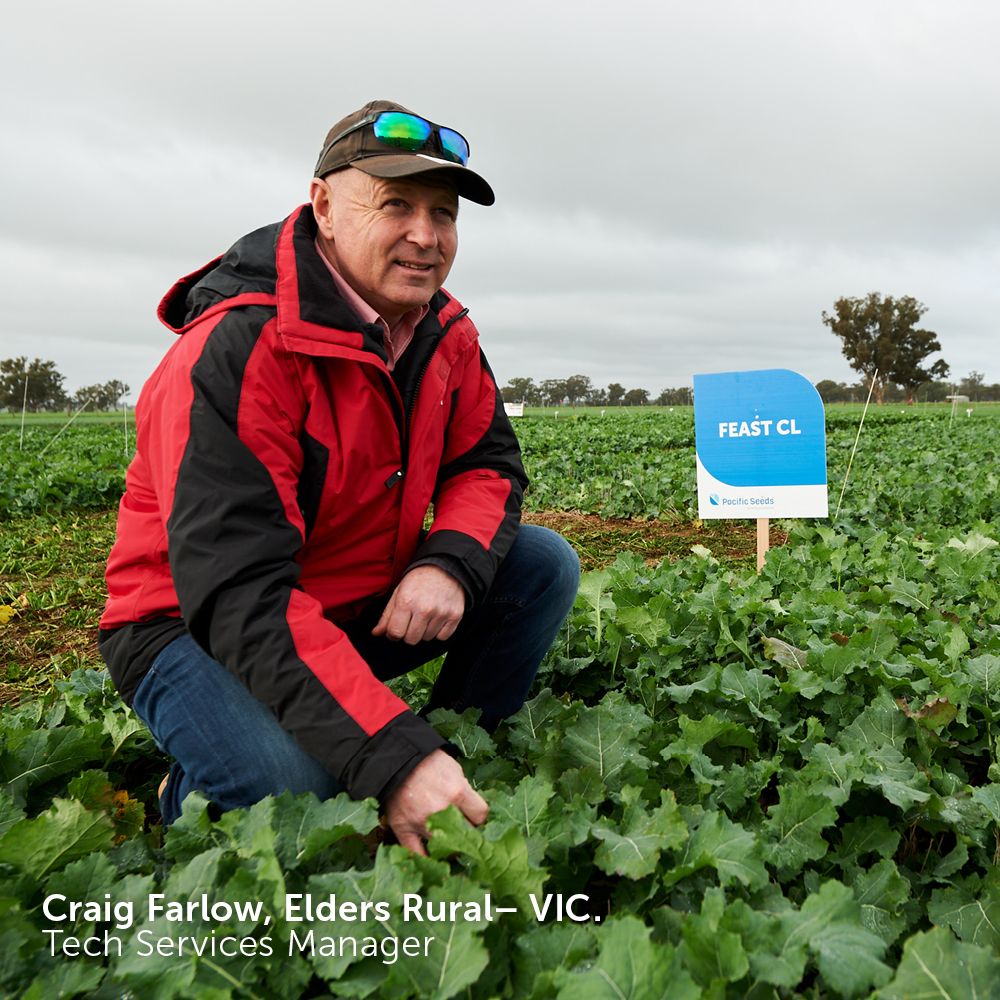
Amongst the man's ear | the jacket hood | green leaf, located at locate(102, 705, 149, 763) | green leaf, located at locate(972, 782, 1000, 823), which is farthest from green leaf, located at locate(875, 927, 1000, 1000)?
green leaf, located at locate(102, 705, 149, 763)

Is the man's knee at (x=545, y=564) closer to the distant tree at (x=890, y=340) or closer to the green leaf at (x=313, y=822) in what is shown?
the green leaf at (x=313, y=822)

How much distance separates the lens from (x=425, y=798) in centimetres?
152

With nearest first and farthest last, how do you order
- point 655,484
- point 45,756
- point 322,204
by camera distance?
point 322,204
point 45,756
point 655,484

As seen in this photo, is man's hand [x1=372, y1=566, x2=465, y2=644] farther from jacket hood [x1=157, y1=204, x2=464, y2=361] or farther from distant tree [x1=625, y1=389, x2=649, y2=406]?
distant tree [x1=625, y1=389, x2=649, y2=406]

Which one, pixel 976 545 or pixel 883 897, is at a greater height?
pixel 976 545

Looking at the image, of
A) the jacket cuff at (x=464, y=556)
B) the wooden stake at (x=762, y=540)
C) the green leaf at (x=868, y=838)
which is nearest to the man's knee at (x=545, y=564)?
the jacket cuff at (x=464, y=556)

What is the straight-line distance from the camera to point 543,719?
2273mm

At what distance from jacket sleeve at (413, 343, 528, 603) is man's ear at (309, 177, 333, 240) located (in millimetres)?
566

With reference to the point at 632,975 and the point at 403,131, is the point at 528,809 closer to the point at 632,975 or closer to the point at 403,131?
the point at 632,975

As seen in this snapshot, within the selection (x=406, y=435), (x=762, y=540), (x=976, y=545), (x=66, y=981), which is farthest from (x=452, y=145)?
(x=976, y=545)

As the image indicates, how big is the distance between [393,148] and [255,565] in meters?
1.11

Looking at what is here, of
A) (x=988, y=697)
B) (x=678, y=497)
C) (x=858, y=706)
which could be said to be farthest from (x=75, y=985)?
(x=678, y=497)

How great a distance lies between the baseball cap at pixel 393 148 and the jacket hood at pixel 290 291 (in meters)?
0.20

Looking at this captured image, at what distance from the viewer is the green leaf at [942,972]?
3.91 ft
